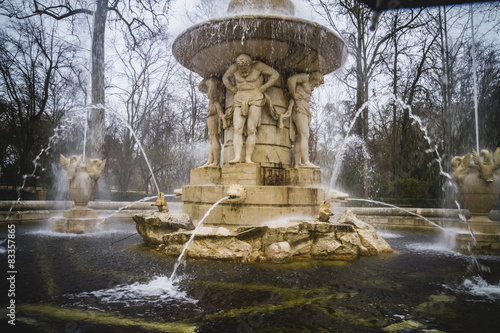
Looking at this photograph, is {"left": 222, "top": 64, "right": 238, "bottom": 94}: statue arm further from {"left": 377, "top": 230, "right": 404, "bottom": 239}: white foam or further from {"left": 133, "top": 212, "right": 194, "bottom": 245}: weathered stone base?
{"left": 377, "top": 230, "right": 404, "bottom": 239}: white foam

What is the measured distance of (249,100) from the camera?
6.49 metres

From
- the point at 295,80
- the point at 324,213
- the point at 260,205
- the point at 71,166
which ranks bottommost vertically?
the point at 324,213

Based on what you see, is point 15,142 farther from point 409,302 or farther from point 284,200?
point 409,302

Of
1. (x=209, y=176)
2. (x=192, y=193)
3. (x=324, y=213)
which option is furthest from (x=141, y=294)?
(x=209, y=176)

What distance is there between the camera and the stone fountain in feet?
16.7

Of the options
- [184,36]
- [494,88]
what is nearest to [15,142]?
[184,36]

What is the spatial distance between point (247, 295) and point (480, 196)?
17.3 ft

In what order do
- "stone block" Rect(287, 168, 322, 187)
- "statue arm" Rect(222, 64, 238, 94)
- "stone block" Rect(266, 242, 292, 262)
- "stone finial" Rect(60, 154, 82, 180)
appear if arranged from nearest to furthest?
"stone block" Rect(266, 242, 292, 262), "statue arm" Rect(222, 64, 238, 94), "stone block" Rect(287, 168, 322, 187), "stone finial" Rect(60, 154, 82, 180)

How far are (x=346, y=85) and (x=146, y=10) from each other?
11519 mm

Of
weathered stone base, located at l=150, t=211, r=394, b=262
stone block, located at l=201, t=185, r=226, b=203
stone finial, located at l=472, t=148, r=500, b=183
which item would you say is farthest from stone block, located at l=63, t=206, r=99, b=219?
stone finial, located at l=472, t=148, r=500, b=183

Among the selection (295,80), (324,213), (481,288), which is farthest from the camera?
(295,80)

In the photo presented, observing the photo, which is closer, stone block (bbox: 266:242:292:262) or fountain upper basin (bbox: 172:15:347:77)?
stone block (bbox: 266:242:292:262)

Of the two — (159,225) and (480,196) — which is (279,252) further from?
(480,196)

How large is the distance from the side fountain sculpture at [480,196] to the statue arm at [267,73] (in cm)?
390
